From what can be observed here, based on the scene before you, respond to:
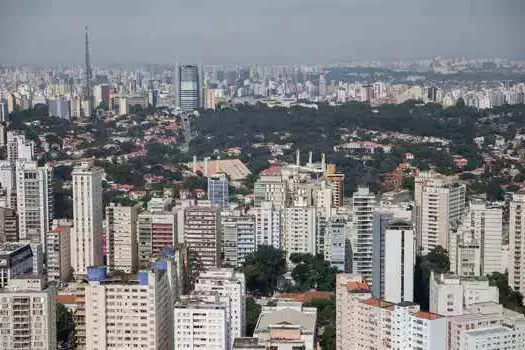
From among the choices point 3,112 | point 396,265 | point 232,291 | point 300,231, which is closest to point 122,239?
point 300,231

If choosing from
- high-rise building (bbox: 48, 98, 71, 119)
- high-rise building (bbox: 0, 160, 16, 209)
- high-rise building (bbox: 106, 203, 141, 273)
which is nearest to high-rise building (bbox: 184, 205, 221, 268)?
high-rise building (bbox: 106, 203, 141, 273)

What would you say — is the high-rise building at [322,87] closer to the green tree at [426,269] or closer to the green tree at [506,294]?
the green tree at [426,269]

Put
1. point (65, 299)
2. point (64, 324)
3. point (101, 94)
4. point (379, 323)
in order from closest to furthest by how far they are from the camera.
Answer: point (379, 323) → point (64, 324) → point (65, 299) → point (101, 94)

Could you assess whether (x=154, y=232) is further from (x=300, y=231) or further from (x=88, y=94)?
(x=88, y=94)

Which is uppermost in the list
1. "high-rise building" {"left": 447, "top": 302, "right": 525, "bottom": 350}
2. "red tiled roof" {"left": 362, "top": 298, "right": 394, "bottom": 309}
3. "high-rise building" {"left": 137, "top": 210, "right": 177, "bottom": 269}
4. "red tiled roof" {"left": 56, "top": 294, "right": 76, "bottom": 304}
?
"high-rise building" {"left": 137, "top": 210, "right": 177, "bottom": 269}

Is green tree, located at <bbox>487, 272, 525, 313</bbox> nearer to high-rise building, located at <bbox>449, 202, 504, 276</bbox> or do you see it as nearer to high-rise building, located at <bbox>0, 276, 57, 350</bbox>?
high-rise building, located at <bbox>449, 202, 504, 276</bbox>

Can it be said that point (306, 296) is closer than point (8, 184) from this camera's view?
Yes
